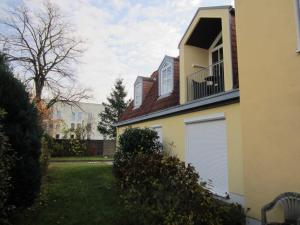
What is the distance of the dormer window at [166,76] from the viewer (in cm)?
1310

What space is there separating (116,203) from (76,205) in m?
1.14

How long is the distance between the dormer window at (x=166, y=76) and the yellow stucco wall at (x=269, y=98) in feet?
21.4

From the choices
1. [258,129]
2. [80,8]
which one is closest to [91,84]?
[80,8]

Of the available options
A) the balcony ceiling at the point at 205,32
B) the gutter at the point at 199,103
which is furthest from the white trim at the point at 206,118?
the balcony ceiling at the point at 205,32

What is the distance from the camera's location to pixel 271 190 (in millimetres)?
5441

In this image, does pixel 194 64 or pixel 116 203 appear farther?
pixel 194 64

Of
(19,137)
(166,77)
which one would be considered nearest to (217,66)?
(166,77)

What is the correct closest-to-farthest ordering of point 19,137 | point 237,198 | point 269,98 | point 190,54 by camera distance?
1. point 269,98
2. point 19,137
3. point 237,198
4. point 190,54

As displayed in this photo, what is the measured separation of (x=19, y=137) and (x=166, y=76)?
8700mm

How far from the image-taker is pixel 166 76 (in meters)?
13.7

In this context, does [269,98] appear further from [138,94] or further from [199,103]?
[138,94]

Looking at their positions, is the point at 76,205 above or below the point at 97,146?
below

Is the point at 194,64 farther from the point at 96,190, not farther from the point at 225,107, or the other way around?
the point at 96,190

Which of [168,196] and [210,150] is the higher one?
[210,150]
